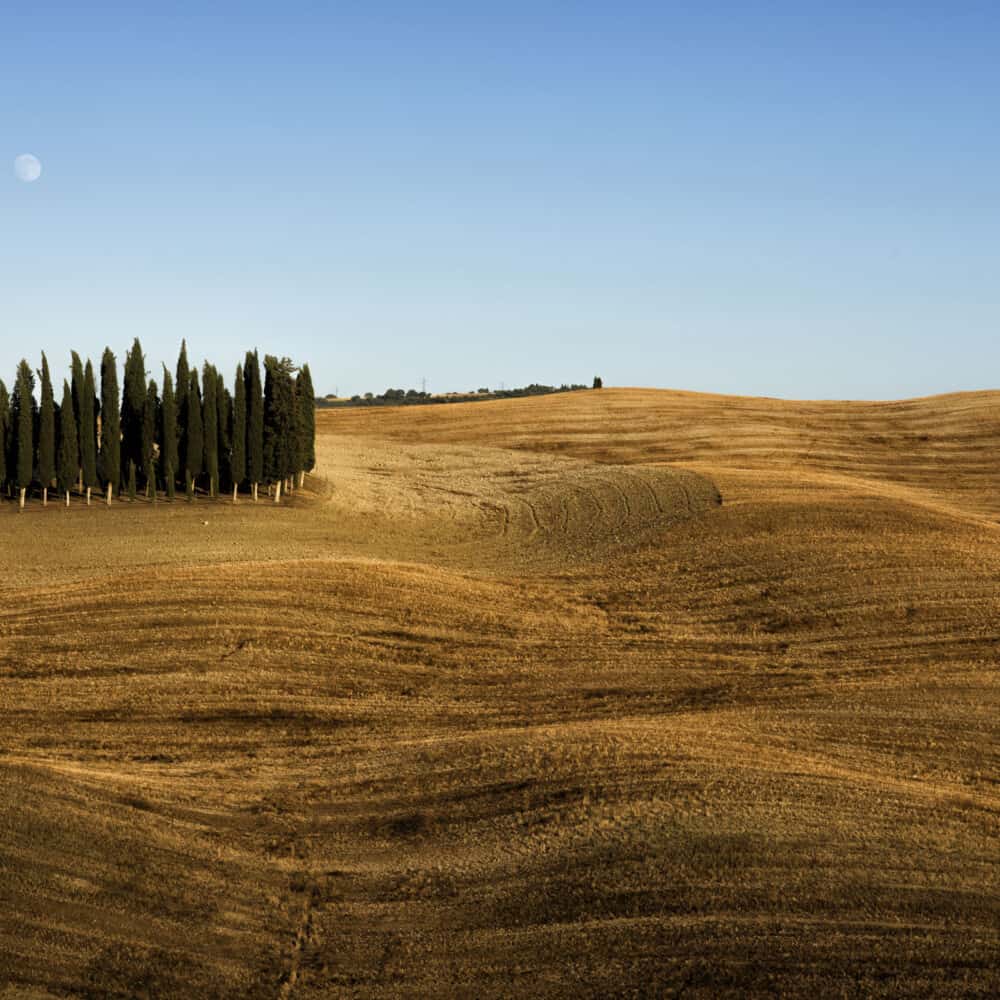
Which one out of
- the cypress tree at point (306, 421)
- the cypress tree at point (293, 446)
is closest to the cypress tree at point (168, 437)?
the cypress tree at point (293, 446)

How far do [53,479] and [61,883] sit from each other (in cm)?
2811

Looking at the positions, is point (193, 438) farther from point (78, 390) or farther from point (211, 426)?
point (78, 390)

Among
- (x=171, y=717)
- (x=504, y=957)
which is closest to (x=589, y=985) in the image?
(x=504, y=957)

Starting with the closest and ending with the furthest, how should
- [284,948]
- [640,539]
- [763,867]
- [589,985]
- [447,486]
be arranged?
[589,985] → [284,948] → [763,867] → [640,539] → [447,486]

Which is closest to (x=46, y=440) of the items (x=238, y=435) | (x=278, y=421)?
(x=238, y=435)

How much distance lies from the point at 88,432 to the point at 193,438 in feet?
12.2

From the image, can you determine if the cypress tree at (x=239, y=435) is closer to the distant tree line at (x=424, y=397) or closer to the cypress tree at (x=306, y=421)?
the cypress tree at (x=306, y=421)

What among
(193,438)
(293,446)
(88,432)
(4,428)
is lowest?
(293,446)

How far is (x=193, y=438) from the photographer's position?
4131cm

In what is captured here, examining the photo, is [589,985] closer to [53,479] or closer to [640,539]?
[640,539]

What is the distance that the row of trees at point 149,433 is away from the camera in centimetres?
4000

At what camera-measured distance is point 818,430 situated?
61531mm

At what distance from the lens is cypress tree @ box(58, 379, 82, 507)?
4003 cm

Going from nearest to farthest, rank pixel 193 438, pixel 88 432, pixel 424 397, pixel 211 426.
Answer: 1. pixel 88 432
2. pixel 193 438
3. pixel 211 426
4. pixel 424 397
